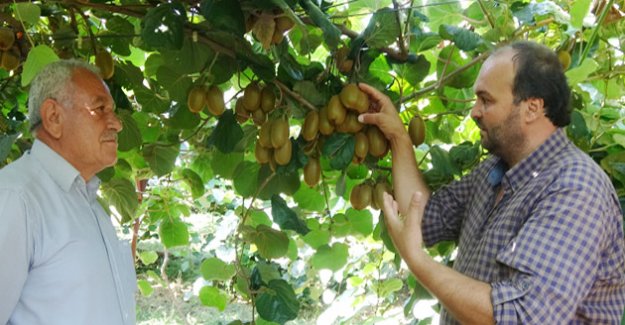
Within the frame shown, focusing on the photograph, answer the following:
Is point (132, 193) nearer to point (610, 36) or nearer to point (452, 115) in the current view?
point (452, 115)

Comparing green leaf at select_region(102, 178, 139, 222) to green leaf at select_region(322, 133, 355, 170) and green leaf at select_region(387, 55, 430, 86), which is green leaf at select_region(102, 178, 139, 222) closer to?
green leaf at select_region(322, 133, 355, 170)

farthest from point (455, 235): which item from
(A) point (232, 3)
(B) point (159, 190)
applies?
(B) point (159, 190)

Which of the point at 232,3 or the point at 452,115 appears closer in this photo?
the point at 232,3

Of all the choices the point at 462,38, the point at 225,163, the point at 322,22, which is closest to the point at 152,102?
the point at 225,163

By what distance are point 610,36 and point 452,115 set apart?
0.50 meters

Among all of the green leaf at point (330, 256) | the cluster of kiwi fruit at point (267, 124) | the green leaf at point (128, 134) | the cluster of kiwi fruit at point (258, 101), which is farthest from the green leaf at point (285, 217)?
the green leaf at point (128, 134)

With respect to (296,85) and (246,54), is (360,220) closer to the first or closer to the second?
(296,85)

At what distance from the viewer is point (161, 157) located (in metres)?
2.42

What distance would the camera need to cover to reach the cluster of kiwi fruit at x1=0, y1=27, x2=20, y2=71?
6.82 ft

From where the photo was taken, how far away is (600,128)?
2.15m

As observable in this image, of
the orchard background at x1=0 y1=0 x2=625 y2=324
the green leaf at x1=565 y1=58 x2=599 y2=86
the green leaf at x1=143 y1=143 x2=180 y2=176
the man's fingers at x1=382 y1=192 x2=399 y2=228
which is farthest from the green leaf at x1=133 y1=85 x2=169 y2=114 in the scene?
the green leaf at x1=565 y1=58 x2=599 y2=86

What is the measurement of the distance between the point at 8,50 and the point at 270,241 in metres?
0.89

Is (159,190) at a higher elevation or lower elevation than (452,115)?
lower

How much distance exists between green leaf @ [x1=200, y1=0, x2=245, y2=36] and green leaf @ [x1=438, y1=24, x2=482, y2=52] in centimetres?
51
